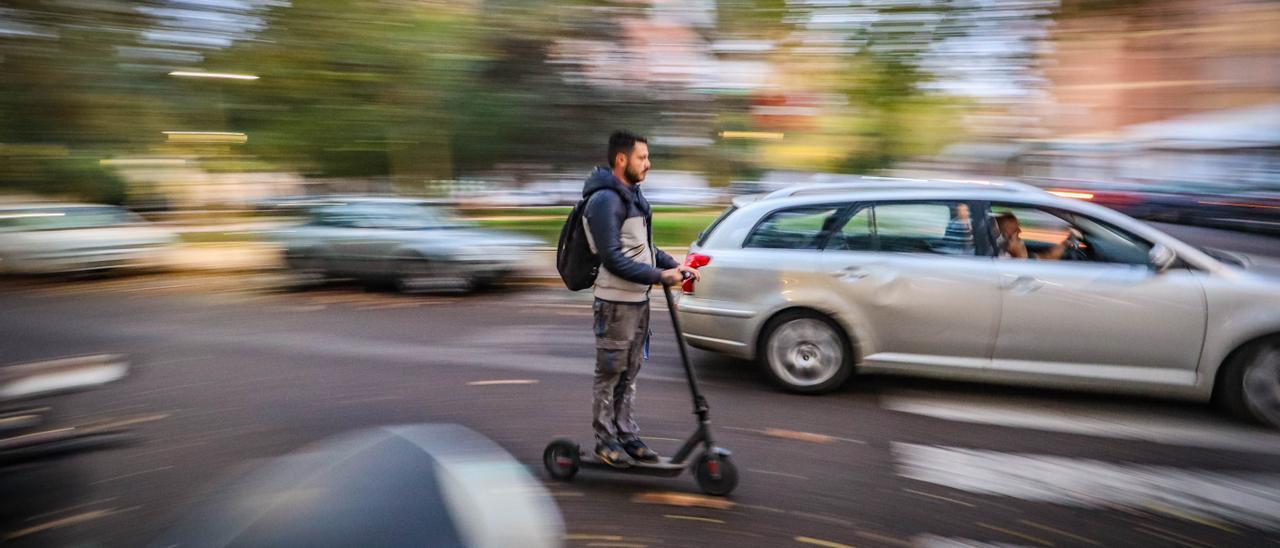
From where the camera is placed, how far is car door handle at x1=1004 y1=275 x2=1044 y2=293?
4.98 m

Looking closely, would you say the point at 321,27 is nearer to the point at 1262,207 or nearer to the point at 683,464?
the point at 683,464

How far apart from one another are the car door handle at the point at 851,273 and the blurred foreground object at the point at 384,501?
3941 mm

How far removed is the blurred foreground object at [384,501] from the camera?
4.50 ft

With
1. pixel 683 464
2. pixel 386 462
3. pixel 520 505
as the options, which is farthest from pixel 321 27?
pixel 683 464

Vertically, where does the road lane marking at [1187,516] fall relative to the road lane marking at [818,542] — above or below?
above

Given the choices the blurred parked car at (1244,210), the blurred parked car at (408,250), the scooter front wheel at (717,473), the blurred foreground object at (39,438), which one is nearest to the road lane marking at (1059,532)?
the scooter front wheel at (717,473)

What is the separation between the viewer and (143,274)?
42.6ft

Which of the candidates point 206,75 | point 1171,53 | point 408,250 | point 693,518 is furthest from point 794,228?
point 408,250

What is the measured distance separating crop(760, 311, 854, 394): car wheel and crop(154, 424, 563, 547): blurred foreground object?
395cm

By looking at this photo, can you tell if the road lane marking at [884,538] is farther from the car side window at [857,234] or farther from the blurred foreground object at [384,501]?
the car side window at [857,234]

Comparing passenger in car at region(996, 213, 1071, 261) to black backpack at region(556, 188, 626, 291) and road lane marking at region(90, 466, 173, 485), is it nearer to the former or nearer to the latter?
black backpack at region(556, 188, 626, 291)

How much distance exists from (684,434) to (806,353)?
3.89 ft

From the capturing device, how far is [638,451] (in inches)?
153

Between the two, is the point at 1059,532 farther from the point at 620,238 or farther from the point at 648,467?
the point at 620,238
